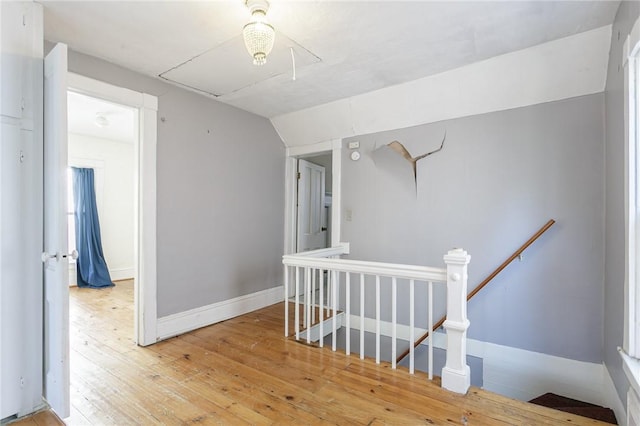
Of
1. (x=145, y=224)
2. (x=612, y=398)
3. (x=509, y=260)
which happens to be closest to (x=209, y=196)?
(x=145, y=224)

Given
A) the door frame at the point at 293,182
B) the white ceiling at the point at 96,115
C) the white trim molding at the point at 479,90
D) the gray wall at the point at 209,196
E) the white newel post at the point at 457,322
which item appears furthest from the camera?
the door frame at the point at 293,182

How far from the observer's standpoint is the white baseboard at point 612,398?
70.4 inches

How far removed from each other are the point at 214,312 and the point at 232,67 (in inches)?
94.0

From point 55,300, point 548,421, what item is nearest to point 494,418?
point 548,421

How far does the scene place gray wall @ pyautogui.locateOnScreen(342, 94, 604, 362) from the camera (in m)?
2.40

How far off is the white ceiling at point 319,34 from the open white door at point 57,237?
0.52m

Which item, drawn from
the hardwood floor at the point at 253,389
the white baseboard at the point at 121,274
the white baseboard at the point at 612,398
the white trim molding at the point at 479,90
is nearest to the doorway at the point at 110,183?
the white baseboard at the point at 121,274

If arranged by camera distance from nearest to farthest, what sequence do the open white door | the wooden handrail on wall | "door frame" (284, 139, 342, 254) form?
the open white door → the wooden handrail on wall → "door frame" (284, 139, 342, 254)

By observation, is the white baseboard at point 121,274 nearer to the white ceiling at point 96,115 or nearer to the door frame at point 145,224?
the white ceiling at point 96,115

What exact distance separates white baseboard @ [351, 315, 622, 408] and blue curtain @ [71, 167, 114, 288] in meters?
5.32

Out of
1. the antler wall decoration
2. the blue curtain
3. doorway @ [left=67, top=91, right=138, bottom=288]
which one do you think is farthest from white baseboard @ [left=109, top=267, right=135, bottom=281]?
the antler wall decoration

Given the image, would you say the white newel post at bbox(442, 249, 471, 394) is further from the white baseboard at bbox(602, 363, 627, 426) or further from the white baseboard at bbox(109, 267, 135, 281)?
the white baseboard at bbox(109, 267, 135, 281)

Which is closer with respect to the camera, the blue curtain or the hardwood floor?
the hardwood floor

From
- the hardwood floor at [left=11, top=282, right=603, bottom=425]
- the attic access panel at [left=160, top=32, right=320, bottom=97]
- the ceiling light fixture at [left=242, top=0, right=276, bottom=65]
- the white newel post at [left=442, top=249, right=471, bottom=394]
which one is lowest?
the hardwood floor at [left=11, top=282, right=603, bottom=425]
